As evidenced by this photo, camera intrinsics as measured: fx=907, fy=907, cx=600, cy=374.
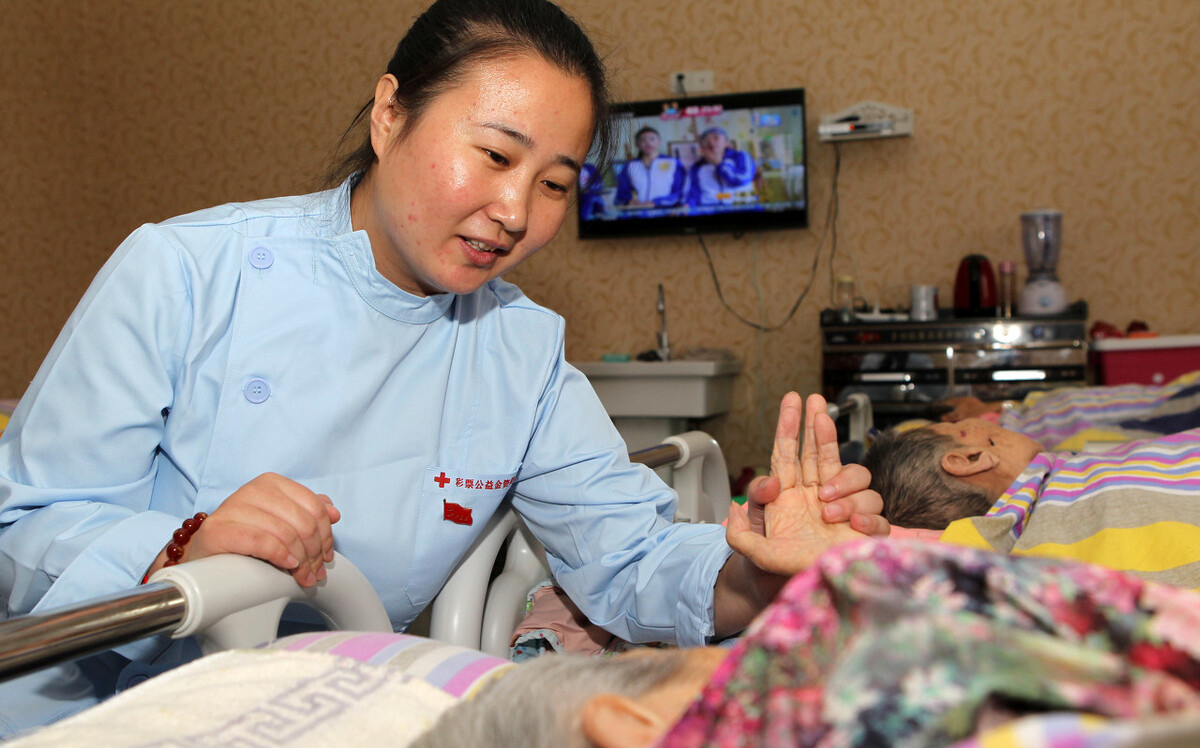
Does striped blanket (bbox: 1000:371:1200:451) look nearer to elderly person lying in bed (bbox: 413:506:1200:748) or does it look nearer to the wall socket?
elderly person lying in bed (bbox: 413:506:1200:748)

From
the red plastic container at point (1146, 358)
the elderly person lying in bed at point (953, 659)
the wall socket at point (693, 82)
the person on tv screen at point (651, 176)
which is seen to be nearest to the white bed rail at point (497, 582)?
the elderly person lying in bed at point (953, 659)

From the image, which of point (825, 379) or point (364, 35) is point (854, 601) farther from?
point (364, 35)

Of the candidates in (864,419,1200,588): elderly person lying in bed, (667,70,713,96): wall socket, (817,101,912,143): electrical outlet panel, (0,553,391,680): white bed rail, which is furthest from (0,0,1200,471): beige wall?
(0,553,391,680): white bed rail

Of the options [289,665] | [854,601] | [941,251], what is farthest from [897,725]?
[941,251]

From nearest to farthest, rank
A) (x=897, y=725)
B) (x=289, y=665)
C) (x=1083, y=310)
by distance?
1. (x=897, y=725)
2. (x=289, y=665)
3. (x=1083, y=310)

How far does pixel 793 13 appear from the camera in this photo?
173 inches

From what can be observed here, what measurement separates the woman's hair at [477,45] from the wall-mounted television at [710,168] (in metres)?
3.15

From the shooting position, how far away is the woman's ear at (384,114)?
1162 millimetres

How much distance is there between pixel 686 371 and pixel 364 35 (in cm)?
265

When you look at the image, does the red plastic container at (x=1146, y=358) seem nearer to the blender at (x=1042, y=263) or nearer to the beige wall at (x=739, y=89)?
the blender at (x=1042, y=263)

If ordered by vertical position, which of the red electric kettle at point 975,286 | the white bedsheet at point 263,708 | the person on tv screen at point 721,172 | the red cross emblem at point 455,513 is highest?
the person on tv screen at point 721,172

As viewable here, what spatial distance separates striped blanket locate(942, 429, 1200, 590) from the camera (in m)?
1.21

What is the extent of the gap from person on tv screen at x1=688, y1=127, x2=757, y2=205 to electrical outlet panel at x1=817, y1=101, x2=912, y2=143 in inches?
16.1

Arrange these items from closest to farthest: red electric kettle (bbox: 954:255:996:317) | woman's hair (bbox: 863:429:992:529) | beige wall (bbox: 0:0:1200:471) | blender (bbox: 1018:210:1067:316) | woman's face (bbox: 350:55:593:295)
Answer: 1. woman's face (bbox: 350:55:593:295)
2. woman's hair (bbox: 863:429:992:529)
3. blender (bbox: 1018:210:1067:316)
4. red electric kettle (bbox: 954:255:996:317)
5. beige wall (bbox: 0:0:1200:471)
